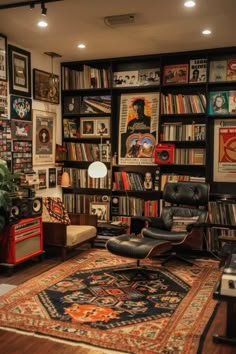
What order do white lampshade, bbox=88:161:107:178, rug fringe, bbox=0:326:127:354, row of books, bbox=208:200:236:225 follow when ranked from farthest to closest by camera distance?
white lampshade, bbox=88:161:107:178
row of books, bbox=208:200:236:225
rug fringe, bbox=0:326:127:354

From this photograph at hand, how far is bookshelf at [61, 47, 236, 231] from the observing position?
5211 mm

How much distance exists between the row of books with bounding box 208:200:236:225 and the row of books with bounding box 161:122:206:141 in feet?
2.96

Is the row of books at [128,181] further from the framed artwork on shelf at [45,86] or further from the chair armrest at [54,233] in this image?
the framed artwork on shelf at [45,86]

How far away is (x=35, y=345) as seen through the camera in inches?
107

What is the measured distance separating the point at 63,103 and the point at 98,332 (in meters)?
3.94

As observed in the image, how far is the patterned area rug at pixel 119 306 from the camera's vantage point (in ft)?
9.24

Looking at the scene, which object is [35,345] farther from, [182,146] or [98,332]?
[182,146]

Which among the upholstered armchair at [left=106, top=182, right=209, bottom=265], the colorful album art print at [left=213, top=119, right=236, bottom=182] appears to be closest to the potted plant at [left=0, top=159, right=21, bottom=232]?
the upholstered armchair at [left=106, top=182, right=209, bottom=265]

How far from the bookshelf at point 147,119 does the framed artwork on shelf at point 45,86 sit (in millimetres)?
213

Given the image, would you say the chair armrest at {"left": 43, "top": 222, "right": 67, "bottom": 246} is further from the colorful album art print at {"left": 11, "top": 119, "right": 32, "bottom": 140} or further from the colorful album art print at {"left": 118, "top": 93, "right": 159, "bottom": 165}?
the colorful album art print at {"left": 118, "top": 93, "right": 159, "bottom": 165}

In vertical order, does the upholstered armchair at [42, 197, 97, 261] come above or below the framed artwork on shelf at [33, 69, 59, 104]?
below

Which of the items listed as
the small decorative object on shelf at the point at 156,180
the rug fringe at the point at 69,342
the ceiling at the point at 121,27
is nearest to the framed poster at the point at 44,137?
the ceiling at the point at 121,27

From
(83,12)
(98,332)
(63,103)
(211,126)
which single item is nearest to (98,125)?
(63,103)

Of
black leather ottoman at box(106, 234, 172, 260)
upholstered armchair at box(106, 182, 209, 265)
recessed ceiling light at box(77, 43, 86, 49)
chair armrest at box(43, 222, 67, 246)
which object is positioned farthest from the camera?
recessed ceiling light at box(77, 43, 86, 49)
